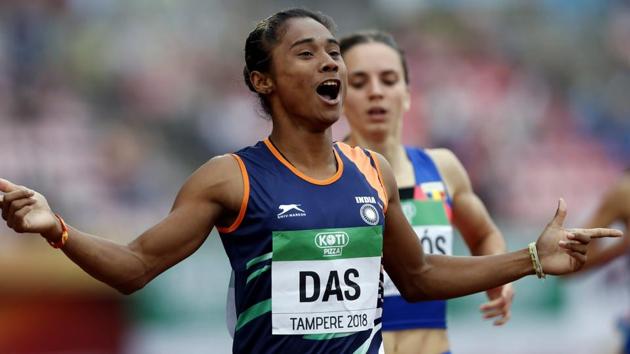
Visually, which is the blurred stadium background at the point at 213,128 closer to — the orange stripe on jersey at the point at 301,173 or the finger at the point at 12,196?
the orange stripe on jersey at the point at 301,173

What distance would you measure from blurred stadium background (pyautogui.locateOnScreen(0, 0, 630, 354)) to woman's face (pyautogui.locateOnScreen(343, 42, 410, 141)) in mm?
3648

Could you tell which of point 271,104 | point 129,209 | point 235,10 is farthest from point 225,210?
point 235,10

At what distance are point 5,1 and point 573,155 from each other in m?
7.70

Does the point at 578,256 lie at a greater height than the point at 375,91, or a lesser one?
lesser

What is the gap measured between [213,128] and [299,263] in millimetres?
9263

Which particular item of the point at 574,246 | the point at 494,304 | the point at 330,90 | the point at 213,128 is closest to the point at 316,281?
the point at 330,90

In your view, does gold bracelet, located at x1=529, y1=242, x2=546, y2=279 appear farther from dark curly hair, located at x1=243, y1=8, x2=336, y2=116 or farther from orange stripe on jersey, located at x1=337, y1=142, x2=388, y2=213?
dark curly hair, located at x1=243, y1=8, x2=336, y2=116

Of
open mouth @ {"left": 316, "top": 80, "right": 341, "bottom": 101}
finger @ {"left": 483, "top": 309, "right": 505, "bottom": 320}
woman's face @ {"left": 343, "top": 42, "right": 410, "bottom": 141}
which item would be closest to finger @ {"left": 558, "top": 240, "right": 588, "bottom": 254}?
open mouth @ {"left": 316, "top": 80, "right": 341, "bottom": 101}

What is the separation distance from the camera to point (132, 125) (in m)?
12.5

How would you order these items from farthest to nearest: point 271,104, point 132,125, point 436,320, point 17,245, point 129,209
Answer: point 132,125, point 129,209, point 17,245, point 436,320, point 271,104

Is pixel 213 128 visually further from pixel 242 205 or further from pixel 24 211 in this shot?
pixel 24 211

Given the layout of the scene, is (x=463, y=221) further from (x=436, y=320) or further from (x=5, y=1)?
(x=5, y=1)

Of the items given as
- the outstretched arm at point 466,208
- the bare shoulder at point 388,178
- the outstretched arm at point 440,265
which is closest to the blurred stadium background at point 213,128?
the outstretched arm at point 466,208

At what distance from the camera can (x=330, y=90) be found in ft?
13.1
